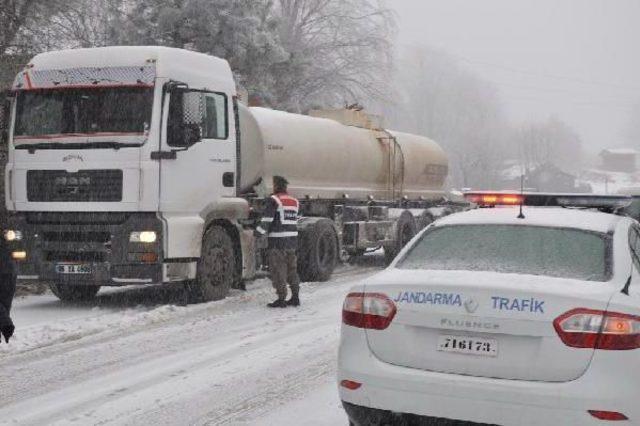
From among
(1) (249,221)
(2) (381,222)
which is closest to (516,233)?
(1) (249,221)

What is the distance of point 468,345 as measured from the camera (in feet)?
13.8

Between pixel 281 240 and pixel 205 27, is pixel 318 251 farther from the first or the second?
pixel 205 27

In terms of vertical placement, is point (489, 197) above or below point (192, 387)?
above

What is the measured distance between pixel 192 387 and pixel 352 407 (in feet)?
7.06

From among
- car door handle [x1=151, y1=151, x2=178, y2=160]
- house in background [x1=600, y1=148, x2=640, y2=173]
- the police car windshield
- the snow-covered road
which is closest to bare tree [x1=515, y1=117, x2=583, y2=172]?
house in background [x1=600, y1=148, x2=640, y2=173]

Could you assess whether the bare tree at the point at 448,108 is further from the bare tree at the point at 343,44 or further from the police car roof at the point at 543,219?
the police car roof at the point at 543,219

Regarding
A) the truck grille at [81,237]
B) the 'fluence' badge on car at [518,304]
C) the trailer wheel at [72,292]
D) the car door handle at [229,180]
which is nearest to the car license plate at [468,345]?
the 'fluence' badge on car at [518,304]

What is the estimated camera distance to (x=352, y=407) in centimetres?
453

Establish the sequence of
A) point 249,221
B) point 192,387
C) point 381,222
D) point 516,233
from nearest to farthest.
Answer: point 516,233 < point 192,387 < point 249,221 < point 381,222

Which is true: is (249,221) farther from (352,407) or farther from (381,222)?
(352,407)

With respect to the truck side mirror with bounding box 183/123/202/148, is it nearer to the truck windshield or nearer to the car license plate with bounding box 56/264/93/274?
the truck windshield

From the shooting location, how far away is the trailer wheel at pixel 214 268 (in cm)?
1058

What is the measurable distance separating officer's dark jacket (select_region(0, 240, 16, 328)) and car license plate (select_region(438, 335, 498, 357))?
2.19 m

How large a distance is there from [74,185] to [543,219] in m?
6.52
